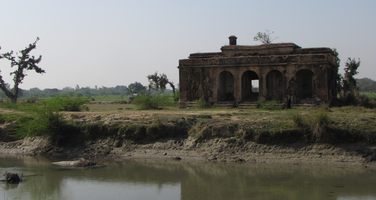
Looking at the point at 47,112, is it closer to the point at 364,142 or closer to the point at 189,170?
the point at 189,170

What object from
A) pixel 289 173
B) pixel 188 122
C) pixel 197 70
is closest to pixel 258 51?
pixel 197 70

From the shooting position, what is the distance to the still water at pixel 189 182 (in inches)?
634

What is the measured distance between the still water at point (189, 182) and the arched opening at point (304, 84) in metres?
14.1

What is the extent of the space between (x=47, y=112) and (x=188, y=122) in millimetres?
6838

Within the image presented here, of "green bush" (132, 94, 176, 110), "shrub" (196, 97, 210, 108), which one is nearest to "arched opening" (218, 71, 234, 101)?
"shrub" (196, 97, 210, 108)

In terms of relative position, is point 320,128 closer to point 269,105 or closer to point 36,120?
point 269,105

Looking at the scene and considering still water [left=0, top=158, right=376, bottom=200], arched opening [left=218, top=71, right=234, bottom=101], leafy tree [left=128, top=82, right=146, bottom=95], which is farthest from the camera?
leafy tree [left=128, top=82, right=146, bottom=95]

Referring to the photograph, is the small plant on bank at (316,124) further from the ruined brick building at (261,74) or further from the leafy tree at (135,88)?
the leafy tree at (135,88)

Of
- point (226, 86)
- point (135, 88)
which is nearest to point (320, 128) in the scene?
point (226, 86)

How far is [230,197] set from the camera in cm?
1573

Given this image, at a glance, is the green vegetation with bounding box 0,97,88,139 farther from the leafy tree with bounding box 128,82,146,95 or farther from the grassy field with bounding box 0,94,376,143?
the leafy tree with bounding box 128,82,146,95

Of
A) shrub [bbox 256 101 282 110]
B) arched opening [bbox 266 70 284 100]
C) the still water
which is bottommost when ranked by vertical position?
the still water

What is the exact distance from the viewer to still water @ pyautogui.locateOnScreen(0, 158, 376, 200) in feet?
52.9

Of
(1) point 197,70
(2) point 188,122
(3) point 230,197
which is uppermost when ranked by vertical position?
(1) point 197,70
